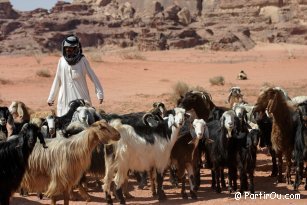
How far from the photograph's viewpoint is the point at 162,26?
273 ft

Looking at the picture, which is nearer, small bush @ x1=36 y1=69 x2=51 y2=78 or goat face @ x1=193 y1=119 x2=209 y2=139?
goat face @ x1=193 y1=119 x2=209 y2=139

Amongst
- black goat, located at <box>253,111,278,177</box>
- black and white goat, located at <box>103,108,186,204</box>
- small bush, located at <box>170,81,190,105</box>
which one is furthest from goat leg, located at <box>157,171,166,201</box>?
small bush, located at <box>170,81,190,105</box>

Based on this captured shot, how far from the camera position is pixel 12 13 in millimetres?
105625

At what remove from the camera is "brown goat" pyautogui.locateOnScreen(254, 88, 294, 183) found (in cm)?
1091

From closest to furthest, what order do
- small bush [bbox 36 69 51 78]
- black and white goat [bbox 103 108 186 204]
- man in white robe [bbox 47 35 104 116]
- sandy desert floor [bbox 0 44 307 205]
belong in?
1. black and white goat [bbox 103 108 186 204]
2. sandy desert floor [bbox 0 44 307 205]
3. man in white robe [bbox 47 35 104 116]
4. small bush [bbox 36 69 51 78]

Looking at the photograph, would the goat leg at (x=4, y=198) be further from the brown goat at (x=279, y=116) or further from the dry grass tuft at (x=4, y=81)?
the dry grass tuft at (x=4, y=81)

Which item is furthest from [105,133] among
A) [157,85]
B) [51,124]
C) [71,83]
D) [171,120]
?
[157,85]

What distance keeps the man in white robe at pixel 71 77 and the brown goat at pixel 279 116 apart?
3101mm

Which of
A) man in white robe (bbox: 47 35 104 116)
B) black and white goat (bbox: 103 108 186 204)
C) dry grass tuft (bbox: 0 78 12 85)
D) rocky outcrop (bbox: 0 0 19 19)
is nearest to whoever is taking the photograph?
black and white goat (bbox: 103 108 186 204)

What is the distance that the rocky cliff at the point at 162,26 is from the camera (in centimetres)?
7938

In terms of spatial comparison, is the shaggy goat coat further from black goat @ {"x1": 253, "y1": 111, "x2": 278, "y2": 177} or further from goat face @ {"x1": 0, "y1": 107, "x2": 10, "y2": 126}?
black goat @ {"x1": 253, "y1": 111, "x2": 278, "y2": 177}

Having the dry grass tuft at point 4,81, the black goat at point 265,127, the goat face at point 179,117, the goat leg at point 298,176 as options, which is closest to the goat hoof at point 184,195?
the goat face at point 179,117

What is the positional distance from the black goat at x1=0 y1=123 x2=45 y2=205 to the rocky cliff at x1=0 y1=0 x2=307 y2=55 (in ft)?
217

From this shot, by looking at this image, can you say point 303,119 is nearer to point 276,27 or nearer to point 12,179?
point 12,179
